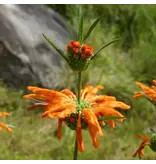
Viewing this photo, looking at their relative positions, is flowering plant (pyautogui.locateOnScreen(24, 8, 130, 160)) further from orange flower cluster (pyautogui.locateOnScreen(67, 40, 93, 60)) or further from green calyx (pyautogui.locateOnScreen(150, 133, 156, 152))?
green calyx (pyautogui.locateOnScreen(150, 133, 156, 152))

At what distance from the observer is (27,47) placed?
2.27m

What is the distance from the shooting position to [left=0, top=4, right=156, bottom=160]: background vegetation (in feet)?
6.73

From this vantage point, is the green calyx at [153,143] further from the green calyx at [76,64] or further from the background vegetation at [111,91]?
the background vegetation at [111,91]

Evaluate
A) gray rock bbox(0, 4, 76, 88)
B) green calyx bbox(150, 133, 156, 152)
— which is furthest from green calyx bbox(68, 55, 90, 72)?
gray rock bbox(0, 4, 76, 88)

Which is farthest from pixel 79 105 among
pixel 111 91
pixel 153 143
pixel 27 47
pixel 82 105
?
pixel 111 91

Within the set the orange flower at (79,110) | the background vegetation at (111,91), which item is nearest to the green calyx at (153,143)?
the orange flower at (79,110)

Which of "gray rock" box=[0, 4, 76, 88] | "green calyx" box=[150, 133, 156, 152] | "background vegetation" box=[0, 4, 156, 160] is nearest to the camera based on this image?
"green calyx" box=[150, 133, 156, 152]

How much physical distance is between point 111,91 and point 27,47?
44 cm

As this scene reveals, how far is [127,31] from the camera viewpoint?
281 centimetres

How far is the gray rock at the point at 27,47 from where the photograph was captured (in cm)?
219

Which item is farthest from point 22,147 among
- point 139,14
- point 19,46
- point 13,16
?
point 139,14

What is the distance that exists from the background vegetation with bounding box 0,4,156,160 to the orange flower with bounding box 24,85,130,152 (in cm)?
131

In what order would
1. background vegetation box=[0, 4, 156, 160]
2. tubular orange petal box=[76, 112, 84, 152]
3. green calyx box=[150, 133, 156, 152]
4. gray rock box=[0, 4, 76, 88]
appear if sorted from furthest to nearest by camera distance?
gray rock box=[0, 4, 76, 88], background vegetation box=[0, 4, 156, 160], green calyx box=[150, 133, 156, 152], tubular orange petal box=[76, 112, 84, 152]

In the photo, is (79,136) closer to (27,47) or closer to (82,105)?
(82,105)
